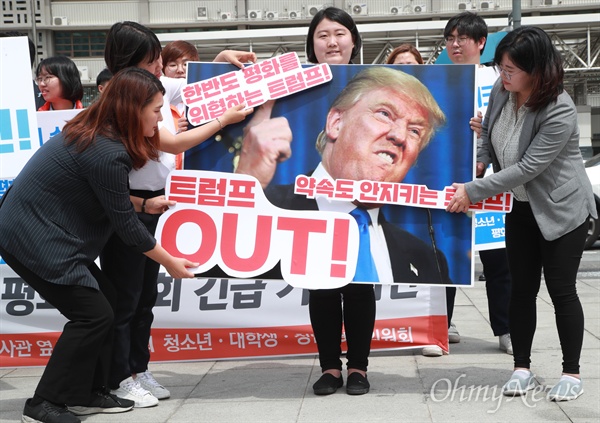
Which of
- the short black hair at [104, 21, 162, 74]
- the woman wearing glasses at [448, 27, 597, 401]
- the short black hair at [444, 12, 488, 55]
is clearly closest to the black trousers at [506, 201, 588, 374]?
the woman wearing glasses at [448, 27, 597, 401]

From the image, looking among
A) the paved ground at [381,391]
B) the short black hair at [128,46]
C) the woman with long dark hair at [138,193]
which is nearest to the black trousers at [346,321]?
the paved ground at [381,391]

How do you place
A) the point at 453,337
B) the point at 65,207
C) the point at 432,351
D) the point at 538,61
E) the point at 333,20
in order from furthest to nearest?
→ the point at 453,337
the point at 432,351
the point at 333,20
the point at 538,61
the point at 65,207

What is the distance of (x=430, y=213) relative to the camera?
12.1 ft

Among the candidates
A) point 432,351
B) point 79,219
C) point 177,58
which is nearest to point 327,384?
point 432,351

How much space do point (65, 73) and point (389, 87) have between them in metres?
2.09

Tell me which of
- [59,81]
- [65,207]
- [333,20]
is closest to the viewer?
[65,207]

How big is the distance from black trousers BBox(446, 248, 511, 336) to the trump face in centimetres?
145

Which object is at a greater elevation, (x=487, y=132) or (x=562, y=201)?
(x=487, y=132)

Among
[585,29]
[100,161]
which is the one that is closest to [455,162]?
[100,161]

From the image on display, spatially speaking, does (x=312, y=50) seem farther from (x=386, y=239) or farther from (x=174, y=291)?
(x=174, y=291)

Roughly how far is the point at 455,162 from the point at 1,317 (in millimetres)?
2808

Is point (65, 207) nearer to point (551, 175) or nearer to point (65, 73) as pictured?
point (65, 73)

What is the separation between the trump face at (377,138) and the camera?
371cm

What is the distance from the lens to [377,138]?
3730 millimetres
